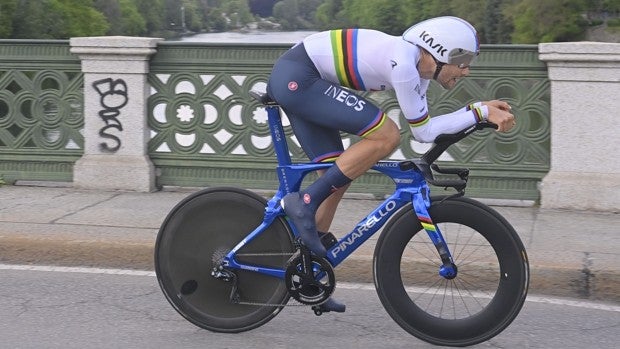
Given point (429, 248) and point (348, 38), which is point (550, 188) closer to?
point (429, 248)

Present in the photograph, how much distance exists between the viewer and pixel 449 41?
4.27m

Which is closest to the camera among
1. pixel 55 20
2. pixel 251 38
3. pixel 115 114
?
pixel 115 114

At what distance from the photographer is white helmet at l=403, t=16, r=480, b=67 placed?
4.27 meters

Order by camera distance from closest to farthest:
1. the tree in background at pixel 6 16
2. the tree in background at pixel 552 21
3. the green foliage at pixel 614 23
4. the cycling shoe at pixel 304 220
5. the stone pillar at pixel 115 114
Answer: the cycling shoe at pixel 304 220 < the stone pillar at pixel 115 114 < the tree in background at pixel 6 16 < the tree in background at pixel 552 21 < the green foliage at pixel 614 23

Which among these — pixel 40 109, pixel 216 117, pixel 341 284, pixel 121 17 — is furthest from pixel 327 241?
pixel 121 17

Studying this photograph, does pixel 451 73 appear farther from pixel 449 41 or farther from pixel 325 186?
pixel 325 186

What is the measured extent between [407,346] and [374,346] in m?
0.17

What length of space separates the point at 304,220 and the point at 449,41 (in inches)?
43.2

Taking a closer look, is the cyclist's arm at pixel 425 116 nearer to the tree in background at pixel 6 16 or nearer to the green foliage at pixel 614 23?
the tree in background at pixel 6 16

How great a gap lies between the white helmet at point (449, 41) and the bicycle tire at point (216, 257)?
1159 millimetres

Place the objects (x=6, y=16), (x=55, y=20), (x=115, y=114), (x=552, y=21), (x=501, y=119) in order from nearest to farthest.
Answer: (x=501, y=119) → (x=115, y=114) → (x=6, y=16) → (x=55, y=20) → (x=552, y=21)

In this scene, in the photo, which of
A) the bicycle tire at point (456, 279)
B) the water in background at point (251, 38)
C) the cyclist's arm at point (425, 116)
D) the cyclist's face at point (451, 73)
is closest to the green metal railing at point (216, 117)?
the water in background at point (251, 38)

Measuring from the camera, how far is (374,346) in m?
4.79

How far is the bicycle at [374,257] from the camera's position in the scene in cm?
445
